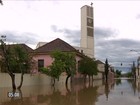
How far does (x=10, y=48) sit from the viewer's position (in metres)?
40.8

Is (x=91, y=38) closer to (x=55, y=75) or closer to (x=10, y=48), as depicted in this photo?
(x=55, y=75)

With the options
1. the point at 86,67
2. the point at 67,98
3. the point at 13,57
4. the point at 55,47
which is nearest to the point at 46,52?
the point at 55,47

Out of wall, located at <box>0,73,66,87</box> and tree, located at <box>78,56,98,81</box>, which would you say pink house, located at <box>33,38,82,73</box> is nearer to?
tree, located at <box>78,56,98,81</box>

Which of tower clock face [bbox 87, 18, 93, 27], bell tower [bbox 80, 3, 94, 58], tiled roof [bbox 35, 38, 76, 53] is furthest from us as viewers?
tower clock face [bbox 87, 18, 93, 27]

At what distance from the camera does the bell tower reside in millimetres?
122375

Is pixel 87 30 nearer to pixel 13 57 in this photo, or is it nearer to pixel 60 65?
pixel 60 65

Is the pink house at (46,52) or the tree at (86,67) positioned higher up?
the pink house at (46,52)

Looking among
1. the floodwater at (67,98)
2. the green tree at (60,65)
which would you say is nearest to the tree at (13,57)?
the floodwater at (67,98)

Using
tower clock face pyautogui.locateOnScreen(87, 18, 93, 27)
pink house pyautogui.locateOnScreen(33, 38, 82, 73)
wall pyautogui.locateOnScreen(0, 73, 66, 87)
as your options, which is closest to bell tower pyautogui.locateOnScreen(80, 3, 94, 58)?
tower clock face pyautogui.locateOnScreen(87, 18, 93, 27)

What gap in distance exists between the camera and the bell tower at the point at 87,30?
12238 cm

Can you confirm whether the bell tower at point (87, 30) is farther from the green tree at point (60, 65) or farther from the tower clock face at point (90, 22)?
the green tree at point (60, 65)

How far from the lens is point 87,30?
123 meters

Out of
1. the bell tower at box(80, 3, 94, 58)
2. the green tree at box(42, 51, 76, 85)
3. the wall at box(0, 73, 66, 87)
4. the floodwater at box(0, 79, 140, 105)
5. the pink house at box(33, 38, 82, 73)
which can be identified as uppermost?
the bell tower at box(80, 3, 94, 58)

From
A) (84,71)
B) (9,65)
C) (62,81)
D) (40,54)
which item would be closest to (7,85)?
(9,65)
